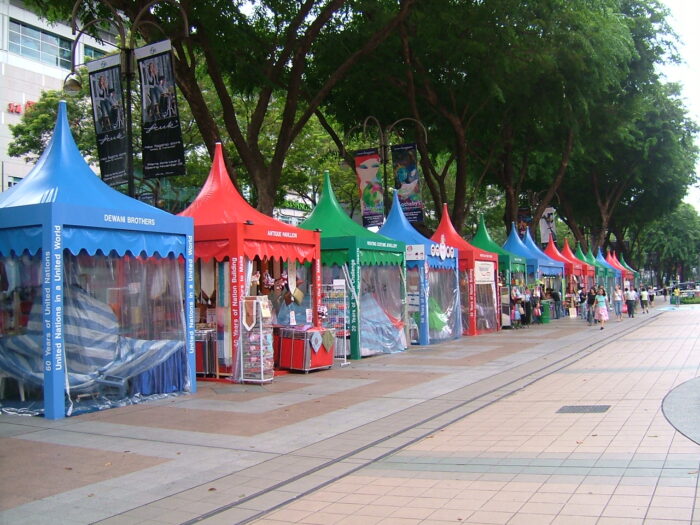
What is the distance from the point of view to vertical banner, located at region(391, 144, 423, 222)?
2234 cm

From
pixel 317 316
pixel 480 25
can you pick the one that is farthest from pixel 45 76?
pixel 317 316

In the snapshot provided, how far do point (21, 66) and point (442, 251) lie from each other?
3550 cm

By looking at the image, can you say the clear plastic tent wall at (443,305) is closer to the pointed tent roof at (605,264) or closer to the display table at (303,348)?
the display table at (303,348)

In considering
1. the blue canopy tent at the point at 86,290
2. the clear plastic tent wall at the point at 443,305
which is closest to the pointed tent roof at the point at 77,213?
the blue canopy tent at the point at 86,290

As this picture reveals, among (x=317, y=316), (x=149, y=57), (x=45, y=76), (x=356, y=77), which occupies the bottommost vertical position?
(x=317, y=316)

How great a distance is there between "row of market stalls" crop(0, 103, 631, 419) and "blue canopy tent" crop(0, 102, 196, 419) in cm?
2

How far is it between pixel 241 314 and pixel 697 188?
46.5 meters

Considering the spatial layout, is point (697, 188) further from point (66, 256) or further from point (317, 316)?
point (66, 256)

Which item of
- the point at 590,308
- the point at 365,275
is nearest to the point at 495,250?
the point at 590,308

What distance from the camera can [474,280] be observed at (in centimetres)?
2402

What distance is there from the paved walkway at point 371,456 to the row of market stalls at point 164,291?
75cm

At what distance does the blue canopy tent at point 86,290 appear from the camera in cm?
982

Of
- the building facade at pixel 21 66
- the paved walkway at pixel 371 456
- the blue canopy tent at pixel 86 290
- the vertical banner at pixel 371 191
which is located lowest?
the paved walkway at pixel 371 456

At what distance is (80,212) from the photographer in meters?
10.1
